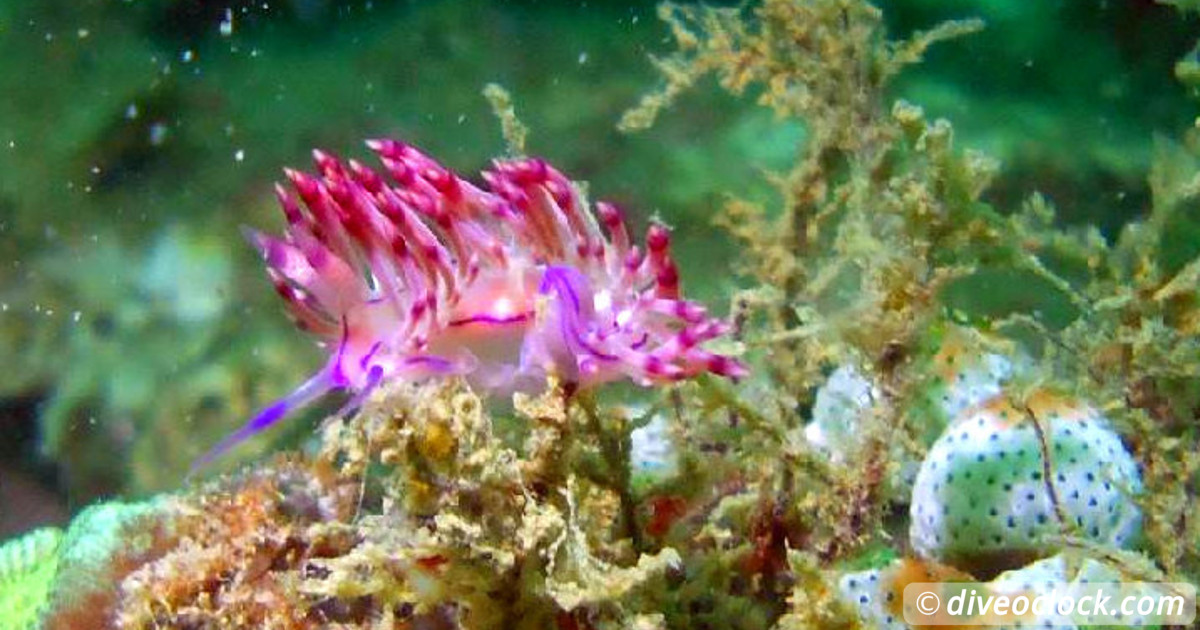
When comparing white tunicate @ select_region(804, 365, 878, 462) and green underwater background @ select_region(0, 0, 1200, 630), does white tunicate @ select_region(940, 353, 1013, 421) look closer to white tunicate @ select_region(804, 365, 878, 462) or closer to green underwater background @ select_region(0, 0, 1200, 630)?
green underwater background @ select_region(0, 0, 1200, 630)

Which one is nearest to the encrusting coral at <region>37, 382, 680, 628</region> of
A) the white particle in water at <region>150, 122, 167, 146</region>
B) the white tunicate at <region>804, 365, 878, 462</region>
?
the white tunicate at <region>804, 365, 878, 462</region>

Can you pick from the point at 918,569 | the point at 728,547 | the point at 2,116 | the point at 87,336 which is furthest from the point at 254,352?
the point at 918,569

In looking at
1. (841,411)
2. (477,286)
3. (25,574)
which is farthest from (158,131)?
(841,411)

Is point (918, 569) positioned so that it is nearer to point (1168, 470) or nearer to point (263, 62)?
point (1168, 470)

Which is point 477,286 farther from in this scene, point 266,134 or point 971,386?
point 266,134

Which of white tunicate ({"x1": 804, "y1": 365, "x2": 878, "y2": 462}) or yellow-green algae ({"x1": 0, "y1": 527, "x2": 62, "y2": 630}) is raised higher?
white tunicate ({"x1": 804, "y1": 365, "x2": 878, "y2": 462})

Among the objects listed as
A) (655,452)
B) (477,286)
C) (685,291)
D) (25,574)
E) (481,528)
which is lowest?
(25,574)
